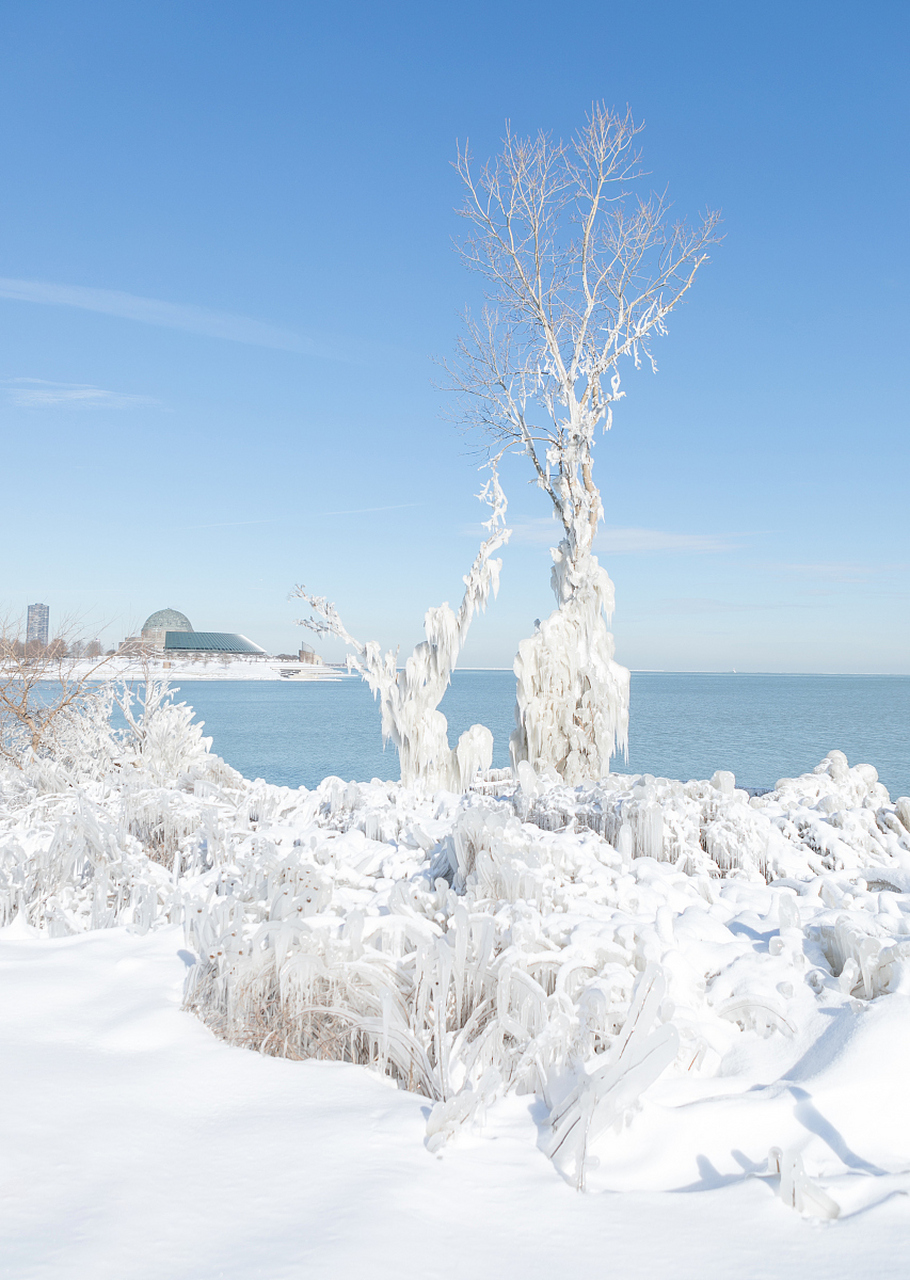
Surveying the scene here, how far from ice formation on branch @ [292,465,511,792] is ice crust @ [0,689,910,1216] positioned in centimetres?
481

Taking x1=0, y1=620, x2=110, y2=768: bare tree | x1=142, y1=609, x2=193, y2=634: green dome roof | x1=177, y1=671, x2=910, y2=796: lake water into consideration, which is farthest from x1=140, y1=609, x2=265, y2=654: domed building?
x1=0, y1=620, x2=110, y2=768: bare tree

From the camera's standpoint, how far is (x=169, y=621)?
107m

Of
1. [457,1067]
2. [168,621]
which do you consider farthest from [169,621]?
[457,1067]

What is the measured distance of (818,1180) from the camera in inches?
60.1

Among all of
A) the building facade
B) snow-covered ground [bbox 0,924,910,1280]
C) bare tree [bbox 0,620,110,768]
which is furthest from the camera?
the building facade

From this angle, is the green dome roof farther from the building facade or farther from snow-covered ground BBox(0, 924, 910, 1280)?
snow-covered ground BBox(0, 924, 910, 1280)

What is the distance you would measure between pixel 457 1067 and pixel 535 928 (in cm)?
68

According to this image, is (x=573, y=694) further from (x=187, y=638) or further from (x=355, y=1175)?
(x=187, y=638)

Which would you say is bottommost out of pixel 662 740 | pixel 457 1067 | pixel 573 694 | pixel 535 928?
pixel 662 740

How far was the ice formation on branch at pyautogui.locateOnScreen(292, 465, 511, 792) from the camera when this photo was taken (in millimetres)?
10164

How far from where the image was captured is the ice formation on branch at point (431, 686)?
10164mm

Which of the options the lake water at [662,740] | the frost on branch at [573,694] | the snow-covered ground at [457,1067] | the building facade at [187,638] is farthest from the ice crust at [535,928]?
the building facade at [187,638]

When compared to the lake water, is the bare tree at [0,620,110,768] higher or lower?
higher

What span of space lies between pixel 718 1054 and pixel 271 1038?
127 cm
